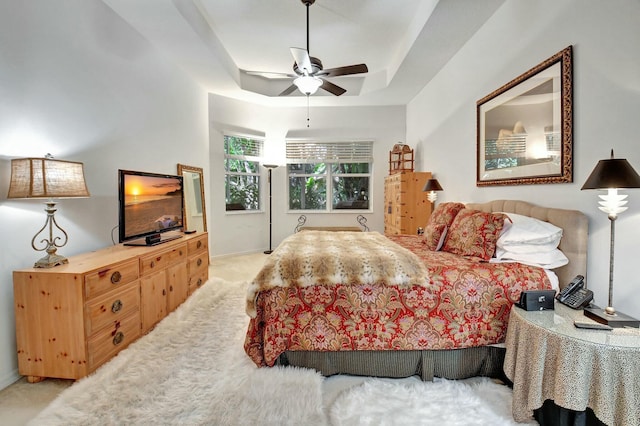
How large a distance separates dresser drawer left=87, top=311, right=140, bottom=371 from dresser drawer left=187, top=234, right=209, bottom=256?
102 cm

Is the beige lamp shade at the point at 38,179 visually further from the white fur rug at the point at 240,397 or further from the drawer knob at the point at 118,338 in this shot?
the white fur rug at the point at 240,397

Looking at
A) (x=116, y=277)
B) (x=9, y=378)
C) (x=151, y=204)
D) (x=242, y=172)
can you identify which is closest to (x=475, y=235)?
(x=116, y=277)

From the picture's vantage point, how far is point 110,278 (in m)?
2.05

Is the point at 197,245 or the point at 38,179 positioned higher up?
the point at 38,179

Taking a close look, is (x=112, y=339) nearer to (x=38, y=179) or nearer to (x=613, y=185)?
(x=38, y=179)

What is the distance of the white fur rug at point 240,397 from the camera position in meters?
1.53

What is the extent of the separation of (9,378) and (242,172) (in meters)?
4.28

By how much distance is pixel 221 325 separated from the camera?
2617mm

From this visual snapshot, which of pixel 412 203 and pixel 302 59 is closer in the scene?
pixel 302 59

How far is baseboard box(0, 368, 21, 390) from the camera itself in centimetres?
182

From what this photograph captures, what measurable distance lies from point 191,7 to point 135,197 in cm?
201

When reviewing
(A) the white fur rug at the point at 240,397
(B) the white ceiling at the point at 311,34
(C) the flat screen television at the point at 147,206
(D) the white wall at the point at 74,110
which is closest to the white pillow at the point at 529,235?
(A) the white fur rug at the point at 240,397

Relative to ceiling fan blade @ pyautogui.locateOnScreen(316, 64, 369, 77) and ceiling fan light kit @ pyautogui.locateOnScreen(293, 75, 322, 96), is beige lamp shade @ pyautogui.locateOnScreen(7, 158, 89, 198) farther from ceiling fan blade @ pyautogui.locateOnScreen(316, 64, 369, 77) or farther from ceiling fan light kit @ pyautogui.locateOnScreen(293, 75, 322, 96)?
ceiling fan blade @ pyautogui.locateOnScreen(316, 64, 369, 77)

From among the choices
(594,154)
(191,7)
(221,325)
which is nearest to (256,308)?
(221,325)
